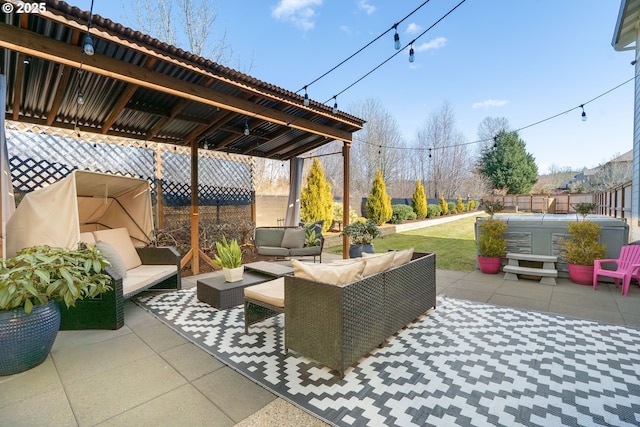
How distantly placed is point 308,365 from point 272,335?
2.43ft

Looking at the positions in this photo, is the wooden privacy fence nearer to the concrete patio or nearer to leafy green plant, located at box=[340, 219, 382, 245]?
leafy green plant, located at box=[340, 219, 382, 245]

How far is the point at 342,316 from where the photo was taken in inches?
88.8

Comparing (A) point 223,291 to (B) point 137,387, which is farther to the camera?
(A) point 223,291

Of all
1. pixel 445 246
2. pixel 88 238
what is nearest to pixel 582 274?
pixel 445 246

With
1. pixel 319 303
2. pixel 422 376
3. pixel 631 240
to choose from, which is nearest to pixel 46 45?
pixel 319 303

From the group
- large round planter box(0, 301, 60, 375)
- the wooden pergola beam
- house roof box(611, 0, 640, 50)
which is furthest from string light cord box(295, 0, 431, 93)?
house roof box(611, 0, 640, 50)

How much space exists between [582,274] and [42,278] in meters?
7.11

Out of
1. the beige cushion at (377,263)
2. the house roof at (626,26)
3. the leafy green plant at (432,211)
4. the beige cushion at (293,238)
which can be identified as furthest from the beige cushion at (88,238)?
the leafy green plant at (432,211)

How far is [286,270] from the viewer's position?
4.36m

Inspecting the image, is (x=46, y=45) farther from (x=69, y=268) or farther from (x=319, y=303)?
(x=319, y=303)

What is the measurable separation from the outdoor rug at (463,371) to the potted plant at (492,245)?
2.16 meters

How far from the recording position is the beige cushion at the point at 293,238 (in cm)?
669

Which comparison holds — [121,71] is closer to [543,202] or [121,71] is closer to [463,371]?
[463,371]

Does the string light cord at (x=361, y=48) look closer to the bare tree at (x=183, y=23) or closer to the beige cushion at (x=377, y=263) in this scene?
the beige cushion at (x=377, y=263)
